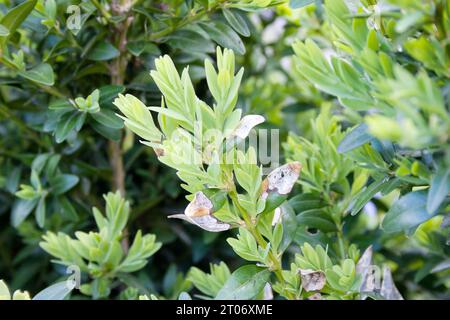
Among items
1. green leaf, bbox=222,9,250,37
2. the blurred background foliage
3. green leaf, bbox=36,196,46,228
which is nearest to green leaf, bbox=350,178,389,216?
the blurred background foliage

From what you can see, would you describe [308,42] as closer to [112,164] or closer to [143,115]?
[143,115]

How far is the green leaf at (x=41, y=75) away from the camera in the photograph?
85 centimetres

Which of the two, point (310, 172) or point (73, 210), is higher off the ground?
point (310, 172)

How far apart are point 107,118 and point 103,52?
0.10 meters

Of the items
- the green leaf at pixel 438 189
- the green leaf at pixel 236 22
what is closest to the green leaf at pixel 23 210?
the green leaf at pixel 236 22

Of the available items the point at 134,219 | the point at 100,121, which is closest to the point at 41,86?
the point at 100,121

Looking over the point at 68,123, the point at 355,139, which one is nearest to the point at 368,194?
the point at 355,139

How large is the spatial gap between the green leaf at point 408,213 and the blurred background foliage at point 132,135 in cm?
4

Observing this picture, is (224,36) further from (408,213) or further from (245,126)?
(408,213)

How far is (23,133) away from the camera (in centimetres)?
111

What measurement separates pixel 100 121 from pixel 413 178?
17.2 inches

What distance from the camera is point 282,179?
727mm

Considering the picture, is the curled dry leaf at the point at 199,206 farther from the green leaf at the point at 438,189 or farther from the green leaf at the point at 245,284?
the green leaf at the point at 438,189
